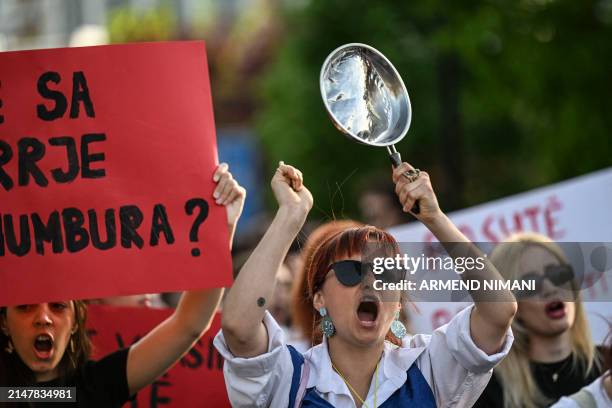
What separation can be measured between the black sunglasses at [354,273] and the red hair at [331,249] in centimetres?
3

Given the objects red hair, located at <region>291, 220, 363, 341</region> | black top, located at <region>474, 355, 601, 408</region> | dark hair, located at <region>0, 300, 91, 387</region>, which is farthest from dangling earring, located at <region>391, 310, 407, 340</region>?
dark hair, located at <region>0, 300, 91, 387</region>

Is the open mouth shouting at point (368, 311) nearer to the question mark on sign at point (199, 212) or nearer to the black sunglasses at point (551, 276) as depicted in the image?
the question mark on sign at point (199, 212)

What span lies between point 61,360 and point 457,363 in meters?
1.32

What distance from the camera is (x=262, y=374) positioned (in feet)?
10.3

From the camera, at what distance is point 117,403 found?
3.61m

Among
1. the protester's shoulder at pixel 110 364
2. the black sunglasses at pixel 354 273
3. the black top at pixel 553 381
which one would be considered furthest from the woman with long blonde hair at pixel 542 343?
the protester's shoulder at pixel 110 364

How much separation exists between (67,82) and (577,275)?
1.77 m

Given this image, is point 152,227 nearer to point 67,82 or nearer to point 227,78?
point 67,82

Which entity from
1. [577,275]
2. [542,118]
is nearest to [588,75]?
[542,118]

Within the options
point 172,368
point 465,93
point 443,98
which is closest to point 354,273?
point 172,368

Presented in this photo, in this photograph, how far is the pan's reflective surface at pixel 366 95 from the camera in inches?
130

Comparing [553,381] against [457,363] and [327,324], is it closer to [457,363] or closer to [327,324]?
[457,363]

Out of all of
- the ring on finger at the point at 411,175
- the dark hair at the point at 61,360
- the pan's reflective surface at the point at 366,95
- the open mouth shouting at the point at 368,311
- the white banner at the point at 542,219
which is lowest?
the open mouth shouting at the point at 368,311

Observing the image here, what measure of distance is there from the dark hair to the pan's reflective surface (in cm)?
117
